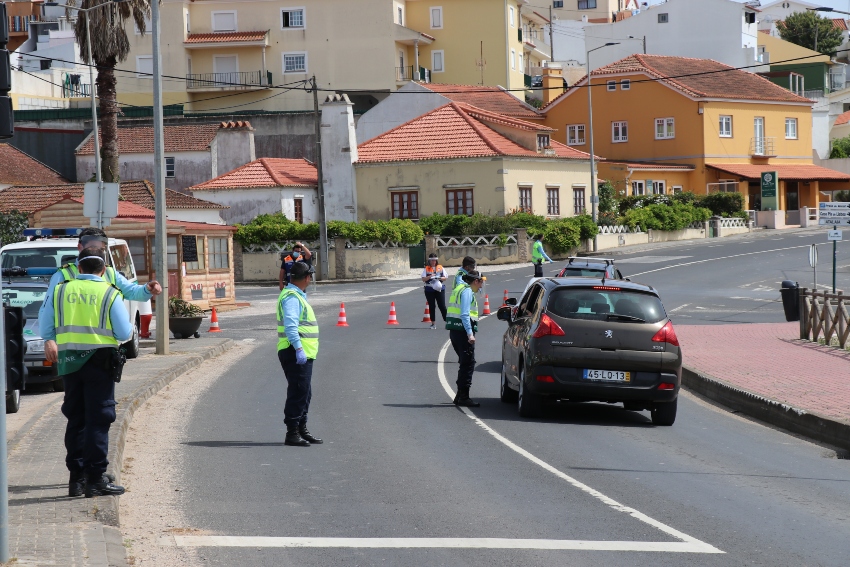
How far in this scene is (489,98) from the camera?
69875 millimetres

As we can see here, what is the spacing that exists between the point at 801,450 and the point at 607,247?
4162cm

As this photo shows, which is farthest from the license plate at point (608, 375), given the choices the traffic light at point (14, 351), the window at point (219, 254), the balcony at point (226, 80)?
the balcony at point (226, 80)

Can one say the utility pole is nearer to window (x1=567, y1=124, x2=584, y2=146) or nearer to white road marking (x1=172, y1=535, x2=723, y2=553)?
window (x1=567, y1=124, x2=584, y2=146)

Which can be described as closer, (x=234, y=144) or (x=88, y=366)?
(x=88, y=366)

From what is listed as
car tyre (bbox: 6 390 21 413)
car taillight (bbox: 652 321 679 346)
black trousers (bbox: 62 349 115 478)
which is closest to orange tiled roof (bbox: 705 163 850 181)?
car taillight (bbox: 652 321 679 346)

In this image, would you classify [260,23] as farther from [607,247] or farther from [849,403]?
[849,403]

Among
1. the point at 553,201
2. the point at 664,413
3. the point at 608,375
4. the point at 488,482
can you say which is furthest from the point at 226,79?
the point at 488,482

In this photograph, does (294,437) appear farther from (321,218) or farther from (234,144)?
(234,144)

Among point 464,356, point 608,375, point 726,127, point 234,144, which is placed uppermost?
point 726,127

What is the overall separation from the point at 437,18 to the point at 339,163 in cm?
2429

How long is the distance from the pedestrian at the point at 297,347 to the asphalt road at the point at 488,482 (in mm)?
317

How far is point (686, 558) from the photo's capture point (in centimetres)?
708

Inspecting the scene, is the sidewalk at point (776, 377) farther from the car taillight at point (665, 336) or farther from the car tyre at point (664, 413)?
the car taillight at point (665, 336)

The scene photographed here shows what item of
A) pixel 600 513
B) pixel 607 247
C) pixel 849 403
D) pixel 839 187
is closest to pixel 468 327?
pixel 849 403
